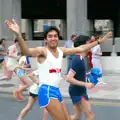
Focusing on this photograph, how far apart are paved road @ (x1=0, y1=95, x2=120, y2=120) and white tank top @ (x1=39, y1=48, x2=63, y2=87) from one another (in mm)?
3397

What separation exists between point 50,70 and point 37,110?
4.41 meters

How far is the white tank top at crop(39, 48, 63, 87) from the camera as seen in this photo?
212 inches

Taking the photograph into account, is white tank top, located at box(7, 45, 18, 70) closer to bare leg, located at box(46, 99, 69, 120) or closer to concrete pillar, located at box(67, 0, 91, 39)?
bare leg, located at box(46, 99, 69, 120)

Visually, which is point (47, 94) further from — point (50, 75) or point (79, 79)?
point (79, 79)

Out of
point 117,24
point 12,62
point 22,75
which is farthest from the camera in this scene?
point 117,24

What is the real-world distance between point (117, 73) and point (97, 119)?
29.3ft

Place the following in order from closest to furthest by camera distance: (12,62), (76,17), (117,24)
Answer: (12,62) < (76,17) < (117,24)

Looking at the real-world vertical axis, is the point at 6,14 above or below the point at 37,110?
above

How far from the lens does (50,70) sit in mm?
5422

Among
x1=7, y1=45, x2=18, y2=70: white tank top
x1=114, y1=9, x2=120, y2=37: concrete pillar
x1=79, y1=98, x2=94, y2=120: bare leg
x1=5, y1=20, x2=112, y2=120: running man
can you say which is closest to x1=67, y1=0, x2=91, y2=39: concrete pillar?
x1=7, y1=45, x2=18, y2=70: white tank top

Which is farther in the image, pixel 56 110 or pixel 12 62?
pixel 12 62

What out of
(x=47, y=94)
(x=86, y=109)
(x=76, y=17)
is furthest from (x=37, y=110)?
(x=76, y=17)

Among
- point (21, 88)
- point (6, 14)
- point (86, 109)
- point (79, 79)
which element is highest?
point (6, 14)

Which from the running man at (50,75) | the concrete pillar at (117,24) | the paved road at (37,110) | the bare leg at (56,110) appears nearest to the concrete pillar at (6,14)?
the paved road at (37,110)
